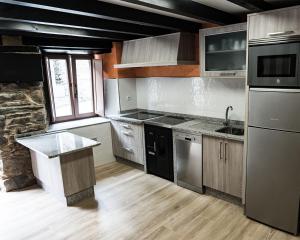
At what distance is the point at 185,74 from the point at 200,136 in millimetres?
1232

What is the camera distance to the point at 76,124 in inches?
173

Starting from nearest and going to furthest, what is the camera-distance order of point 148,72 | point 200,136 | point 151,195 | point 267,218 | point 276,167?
point 276,167, point 267,218, point 200,136, point 151,195, point 148,72

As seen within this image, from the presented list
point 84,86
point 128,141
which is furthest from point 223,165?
point 84,86

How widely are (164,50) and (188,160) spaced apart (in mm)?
1659

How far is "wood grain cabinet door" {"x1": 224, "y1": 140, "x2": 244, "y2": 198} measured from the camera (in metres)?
2.90

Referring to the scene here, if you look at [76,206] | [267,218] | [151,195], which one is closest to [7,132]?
[76,206]

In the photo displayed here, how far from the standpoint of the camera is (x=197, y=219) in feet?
9.38

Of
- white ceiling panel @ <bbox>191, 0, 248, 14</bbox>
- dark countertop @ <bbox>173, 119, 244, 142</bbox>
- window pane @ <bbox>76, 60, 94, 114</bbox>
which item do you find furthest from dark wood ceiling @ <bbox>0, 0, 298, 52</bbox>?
dark countertop @ <bbox>173, 119, 244, 142</bbox>

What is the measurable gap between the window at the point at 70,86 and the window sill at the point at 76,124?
0.17 meters

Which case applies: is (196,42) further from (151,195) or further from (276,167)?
(151,195)

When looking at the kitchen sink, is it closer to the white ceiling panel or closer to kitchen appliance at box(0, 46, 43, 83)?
the white ceiling panel

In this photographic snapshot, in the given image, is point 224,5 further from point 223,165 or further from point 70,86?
point 70,86

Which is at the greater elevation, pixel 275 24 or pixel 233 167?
pixel 275 24

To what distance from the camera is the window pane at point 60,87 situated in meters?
4.45
